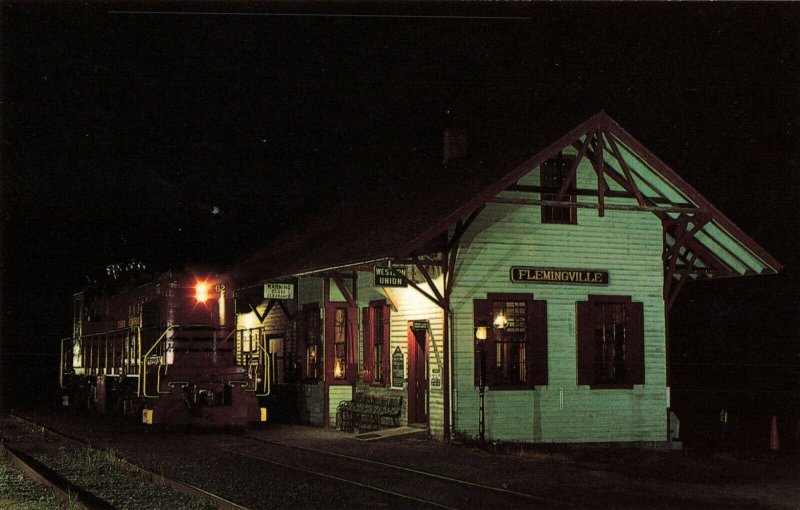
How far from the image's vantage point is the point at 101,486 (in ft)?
41.0

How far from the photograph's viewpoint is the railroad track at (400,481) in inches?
440

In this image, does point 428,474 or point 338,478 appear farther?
point 428,474

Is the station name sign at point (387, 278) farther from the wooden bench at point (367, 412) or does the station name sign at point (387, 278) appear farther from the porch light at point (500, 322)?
the wooden bench at point (367, 412)

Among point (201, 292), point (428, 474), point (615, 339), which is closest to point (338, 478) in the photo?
point (428, 474)

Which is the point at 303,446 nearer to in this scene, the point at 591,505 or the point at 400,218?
the point at 400,218

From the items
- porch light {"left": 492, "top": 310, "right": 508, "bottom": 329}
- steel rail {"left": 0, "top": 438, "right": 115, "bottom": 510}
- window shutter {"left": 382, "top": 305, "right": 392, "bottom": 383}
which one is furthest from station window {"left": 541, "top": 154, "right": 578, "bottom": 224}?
Answer: steel rail {"left": 0, "top": 438, "right": 115, "bottom": 510}

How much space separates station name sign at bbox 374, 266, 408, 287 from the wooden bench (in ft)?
10.4

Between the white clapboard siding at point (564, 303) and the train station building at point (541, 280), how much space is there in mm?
28

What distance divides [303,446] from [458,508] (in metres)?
7.70

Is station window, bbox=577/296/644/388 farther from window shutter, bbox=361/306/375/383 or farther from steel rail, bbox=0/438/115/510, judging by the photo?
steel rail, bbox=0/438/115/510

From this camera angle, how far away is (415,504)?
35.8 ft

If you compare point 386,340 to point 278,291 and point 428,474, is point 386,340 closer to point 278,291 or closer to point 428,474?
point 278,291

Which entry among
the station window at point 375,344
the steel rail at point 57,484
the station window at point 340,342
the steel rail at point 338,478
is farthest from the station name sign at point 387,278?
the steel rail at point 57,484

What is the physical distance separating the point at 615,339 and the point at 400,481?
8.32m
